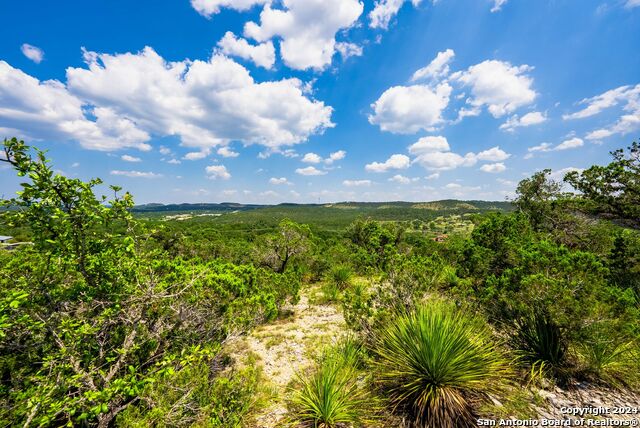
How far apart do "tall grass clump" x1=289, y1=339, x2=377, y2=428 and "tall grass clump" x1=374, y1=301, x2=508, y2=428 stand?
1.70 feet

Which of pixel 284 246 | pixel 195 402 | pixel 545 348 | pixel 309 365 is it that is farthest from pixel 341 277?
pixel 195 402

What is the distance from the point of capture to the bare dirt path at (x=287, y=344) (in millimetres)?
5254

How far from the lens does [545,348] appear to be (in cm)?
508

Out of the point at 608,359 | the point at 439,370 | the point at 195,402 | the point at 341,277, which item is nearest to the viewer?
the point at 195,402

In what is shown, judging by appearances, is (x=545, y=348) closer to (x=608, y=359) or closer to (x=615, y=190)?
(x=608, y=359)

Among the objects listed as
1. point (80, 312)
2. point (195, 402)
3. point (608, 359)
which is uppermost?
point (80, 312)

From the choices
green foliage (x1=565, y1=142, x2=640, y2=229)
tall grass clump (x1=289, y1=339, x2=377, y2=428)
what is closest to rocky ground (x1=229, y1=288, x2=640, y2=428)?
tall grass clump (x1=289, y1=339, x2=377, y2=428)

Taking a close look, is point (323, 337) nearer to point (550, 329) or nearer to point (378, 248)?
point (378, 248)

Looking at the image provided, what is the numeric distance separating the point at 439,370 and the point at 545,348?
261 cm

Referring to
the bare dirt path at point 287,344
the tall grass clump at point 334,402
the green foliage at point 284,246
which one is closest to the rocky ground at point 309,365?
the bare dirt path at point 287,344

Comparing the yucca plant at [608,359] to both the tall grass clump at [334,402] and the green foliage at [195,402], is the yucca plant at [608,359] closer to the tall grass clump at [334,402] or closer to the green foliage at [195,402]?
the tall grass clump at [334,402]

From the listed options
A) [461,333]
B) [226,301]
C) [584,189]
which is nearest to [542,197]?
[584,189]

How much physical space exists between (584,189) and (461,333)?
12.6 metres

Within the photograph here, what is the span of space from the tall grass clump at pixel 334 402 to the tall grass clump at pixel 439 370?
52 centimetres
